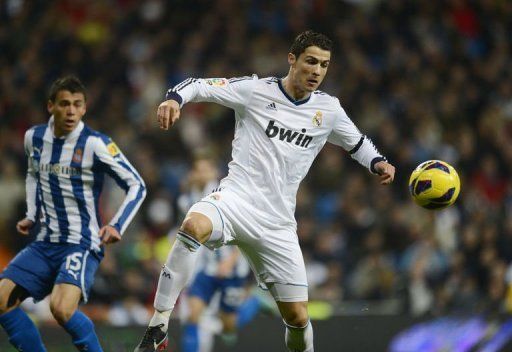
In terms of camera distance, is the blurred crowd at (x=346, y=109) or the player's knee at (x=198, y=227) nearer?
the player's knee at (x=198, y=227)

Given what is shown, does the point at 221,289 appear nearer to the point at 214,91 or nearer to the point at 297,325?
the point at 297,325

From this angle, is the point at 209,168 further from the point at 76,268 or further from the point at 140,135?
the point at 140,135

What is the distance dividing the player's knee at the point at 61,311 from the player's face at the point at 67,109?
115 centimetres

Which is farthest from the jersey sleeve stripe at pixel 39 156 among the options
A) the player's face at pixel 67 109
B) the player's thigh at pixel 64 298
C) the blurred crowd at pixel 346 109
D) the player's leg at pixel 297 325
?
the blurred crowd at pixel 346 109

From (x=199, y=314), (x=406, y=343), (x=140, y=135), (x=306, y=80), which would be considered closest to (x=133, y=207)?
(x=306, y=80)

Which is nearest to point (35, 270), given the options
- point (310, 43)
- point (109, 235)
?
point (109, 235)

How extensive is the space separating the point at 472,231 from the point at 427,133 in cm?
183

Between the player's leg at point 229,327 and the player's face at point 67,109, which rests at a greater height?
the player's face at point 67,109

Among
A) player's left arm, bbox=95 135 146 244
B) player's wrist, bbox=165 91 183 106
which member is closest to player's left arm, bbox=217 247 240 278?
player's left arm, bbox=95 135 146 244

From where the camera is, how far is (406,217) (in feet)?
37.3

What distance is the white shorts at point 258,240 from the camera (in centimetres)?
581

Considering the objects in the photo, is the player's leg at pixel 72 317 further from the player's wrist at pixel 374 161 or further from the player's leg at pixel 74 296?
the player's wrist at pixel 374 161

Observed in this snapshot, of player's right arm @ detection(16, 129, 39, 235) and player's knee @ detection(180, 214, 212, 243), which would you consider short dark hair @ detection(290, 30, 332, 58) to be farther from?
player's right arm @ detection(16, 129, 39, 235)

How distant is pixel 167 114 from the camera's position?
5375mm
